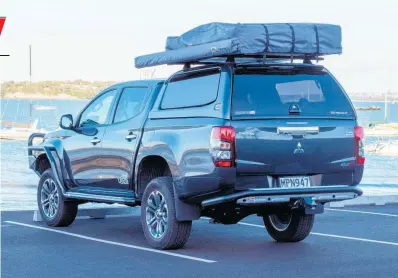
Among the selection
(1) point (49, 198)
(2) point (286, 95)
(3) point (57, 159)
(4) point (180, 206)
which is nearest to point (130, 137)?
(4) point (180, 206)

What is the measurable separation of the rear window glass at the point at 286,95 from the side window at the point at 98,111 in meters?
2.69

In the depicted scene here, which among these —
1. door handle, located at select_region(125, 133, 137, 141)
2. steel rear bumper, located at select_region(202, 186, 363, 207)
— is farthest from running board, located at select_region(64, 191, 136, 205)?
steel rear bumper, located at select_region(202, 186, 363, 207)

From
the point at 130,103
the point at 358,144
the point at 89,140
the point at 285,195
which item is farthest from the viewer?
the point at 89,140

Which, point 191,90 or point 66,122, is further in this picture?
point 66,122

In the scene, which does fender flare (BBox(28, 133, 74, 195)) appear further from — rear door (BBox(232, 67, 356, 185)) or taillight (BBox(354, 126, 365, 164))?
taillight (BBox(354, 126, 365, 164))

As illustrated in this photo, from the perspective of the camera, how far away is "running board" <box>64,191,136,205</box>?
41.5 ft

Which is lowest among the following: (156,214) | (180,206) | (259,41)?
(156,214)

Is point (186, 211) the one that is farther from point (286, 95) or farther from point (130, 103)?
point (130, 103)

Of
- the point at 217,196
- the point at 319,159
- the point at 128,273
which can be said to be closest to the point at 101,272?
the point at 128,273

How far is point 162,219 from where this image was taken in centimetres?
1180

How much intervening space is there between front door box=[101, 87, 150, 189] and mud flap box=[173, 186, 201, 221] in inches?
50.2

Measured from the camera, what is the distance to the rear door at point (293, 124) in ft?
36.0

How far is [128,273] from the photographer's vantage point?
32.9 ft

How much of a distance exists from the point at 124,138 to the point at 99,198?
927 mm
